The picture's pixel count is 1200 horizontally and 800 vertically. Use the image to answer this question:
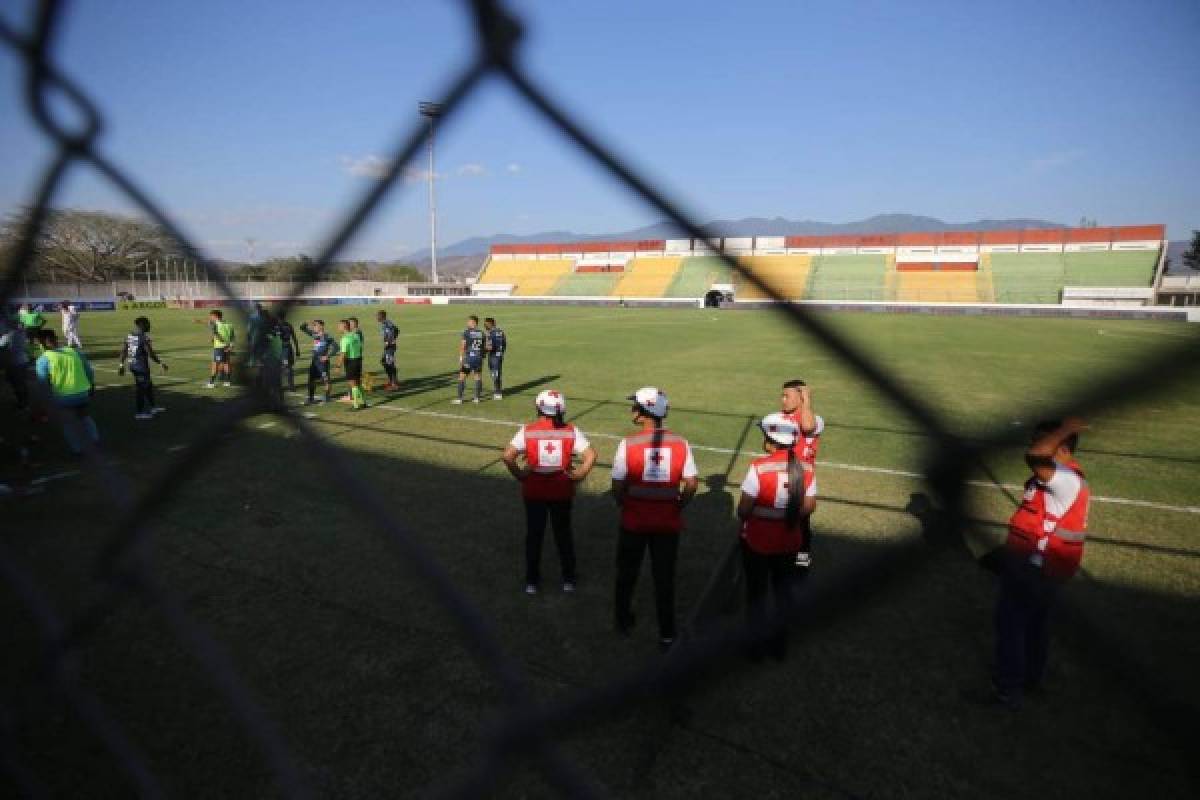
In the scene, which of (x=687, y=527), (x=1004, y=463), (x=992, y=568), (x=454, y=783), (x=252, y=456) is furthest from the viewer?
(x=252, y=456)

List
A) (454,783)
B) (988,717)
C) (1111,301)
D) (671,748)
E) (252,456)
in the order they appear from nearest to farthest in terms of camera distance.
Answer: (454,783), (671,748), (988,717), (252,456), (1111,301)

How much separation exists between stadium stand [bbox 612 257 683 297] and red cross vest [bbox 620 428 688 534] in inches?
1995

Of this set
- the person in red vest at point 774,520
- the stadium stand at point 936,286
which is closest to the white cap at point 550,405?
the person in red vest at point 774,520

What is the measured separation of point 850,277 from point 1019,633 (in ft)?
171

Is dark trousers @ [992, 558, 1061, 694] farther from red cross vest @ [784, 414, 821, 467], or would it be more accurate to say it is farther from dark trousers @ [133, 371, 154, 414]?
dark trousers @ [133, 371, 154, 414]

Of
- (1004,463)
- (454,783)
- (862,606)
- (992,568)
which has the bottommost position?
(454,783)

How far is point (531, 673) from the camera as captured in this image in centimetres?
404

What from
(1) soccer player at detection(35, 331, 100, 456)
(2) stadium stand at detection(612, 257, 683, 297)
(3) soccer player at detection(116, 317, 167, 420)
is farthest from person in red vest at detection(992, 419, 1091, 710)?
(2) stadium stand at detection(612, 257, 683, 297)

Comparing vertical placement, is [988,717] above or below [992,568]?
below

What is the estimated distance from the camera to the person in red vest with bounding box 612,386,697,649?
4281mm

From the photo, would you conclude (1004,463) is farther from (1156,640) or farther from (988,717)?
(1156,640)

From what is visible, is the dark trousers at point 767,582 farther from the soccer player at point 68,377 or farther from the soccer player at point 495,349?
the soccer player at point 495,349

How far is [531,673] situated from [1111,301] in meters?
47.6

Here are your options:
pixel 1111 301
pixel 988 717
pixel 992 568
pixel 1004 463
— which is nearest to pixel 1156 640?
pixel 988 717
